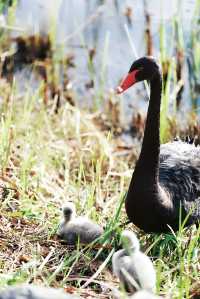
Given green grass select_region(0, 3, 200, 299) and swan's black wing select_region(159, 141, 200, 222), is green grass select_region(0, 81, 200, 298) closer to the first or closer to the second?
green grass select_region(0, 3, 200, 299)

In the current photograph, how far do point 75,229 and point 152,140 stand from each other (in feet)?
1.96

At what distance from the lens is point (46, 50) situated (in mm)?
7355

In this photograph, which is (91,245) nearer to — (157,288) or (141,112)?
→ (157,288)

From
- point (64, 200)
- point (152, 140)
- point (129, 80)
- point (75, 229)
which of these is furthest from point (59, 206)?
point (129, 80)

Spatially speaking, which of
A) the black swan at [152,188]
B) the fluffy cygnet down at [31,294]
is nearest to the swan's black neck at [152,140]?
the black swan at [152,188]

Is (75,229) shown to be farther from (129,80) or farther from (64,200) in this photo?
(64,200)

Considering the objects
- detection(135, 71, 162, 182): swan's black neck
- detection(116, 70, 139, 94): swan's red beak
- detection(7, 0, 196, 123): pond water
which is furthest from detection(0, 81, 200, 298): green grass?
detection(7, 0, 196, 123): pond water

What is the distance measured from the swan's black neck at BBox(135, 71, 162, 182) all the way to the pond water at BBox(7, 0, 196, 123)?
9.30 ft

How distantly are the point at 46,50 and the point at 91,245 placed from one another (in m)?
4.00

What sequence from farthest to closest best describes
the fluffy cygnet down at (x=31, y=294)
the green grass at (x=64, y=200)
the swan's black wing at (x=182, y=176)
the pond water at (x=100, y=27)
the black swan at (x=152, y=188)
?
the pond water at (x=100, y=27), the swan's black wing at (x=182, y=176), the black swan at (x=152, y=188), the green grass at (x=64, y=200), the fluffy cygnet down at (x=31, y=294)

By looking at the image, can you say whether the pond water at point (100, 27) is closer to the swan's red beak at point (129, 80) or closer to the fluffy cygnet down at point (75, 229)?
the swan's red beak at point (129, 80)

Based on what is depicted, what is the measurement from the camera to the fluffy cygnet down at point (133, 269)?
3088mm

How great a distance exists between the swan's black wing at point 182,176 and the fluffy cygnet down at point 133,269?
0.72m

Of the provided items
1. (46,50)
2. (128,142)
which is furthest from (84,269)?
(46,50)
